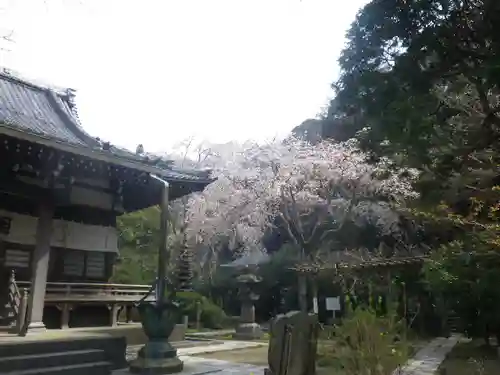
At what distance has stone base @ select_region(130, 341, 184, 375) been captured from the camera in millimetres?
7113

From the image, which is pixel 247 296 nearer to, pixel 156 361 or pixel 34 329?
pixel 156 361

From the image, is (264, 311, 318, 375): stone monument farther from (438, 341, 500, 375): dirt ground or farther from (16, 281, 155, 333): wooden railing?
(16, 281, 155, 333): wooden railing

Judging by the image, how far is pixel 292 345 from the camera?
482 cm

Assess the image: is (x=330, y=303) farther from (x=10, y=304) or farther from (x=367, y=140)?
(x=10, y=304)

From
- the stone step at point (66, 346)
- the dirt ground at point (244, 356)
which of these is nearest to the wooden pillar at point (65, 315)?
the stone step at point (66, 346)

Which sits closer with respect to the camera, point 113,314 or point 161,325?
point 161,325

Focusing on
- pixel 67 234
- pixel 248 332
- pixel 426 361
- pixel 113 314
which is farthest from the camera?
pixel 248 332

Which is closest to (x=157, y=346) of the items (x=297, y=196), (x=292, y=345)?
(x=292, y=345)

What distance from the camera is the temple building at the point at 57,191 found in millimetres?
7148

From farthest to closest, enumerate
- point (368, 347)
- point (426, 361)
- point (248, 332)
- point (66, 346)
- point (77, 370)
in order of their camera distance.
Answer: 1. point (248, 332)
2. point (426, 361)
3. point (66, 346)
4. point (77, 370)
5. point (368, 347)

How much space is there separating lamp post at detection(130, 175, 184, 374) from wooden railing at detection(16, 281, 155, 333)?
7.97ft

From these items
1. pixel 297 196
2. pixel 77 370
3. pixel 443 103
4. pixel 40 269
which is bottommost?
pixel 77 370

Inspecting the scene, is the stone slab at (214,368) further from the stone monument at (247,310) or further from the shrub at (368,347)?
the stone monument at (247,310)

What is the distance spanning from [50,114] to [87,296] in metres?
4.48
